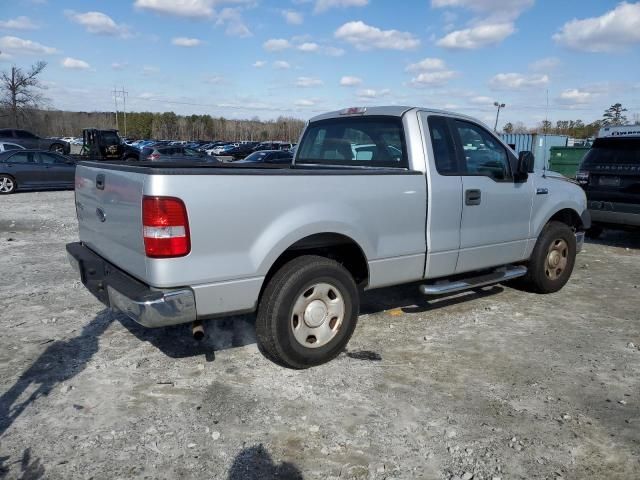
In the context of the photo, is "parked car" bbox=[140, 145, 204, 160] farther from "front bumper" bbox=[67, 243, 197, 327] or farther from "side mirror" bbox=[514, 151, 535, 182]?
"front bumper" bbox=[67, 243, 197, 327]

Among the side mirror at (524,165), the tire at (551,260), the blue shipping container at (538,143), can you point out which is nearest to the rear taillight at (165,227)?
the side mirror at (524,165)

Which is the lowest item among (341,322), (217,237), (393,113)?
(341,322)

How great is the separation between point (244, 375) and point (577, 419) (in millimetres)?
2296

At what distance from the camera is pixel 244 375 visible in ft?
12.6

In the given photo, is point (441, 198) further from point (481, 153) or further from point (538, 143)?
point (538, 143)

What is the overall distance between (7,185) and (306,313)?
15538 mm

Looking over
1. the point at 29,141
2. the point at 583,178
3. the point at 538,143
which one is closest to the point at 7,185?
the point at 583,178

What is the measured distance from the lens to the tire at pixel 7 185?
51.6 feet

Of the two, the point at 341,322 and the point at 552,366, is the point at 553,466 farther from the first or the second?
the point at 341,322

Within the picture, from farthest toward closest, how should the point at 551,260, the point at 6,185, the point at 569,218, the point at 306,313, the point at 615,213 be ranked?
the point at 6,185
the point at 615,213
the point at 569,218
the point at 551,260
the point at 306,313

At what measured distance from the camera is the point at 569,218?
623cm

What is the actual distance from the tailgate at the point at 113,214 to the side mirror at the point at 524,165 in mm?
3654

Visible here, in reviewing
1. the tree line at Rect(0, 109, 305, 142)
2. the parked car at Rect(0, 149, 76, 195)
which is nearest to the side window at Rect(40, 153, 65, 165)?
the parked car at Rect(0, 149, 76, 195)

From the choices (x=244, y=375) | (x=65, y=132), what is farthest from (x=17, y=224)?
(x=65, y=132)
